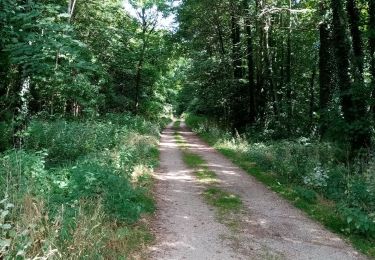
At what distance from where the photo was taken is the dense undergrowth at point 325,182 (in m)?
7.24

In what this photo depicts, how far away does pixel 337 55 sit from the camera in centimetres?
1194

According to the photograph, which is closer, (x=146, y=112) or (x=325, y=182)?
(x=325, y=182)

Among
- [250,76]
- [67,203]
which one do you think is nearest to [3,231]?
[67,203]

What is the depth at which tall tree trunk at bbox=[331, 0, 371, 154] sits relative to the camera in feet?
36.9

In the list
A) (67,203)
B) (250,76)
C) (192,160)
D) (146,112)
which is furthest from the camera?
(146,112)

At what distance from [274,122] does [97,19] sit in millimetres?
11414

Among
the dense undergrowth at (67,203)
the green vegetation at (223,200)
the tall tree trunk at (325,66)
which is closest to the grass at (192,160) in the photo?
the dense undergrowth at (67,203)

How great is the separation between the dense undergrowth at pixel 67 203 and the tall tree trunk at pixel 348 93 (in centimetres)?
628

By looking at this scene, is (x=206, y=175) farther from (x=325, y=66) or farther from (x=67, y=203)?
(x=325, y=66)

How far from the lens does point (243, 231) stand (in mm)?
7156

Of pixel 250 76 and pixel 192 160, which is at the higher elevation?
pixel 250 76

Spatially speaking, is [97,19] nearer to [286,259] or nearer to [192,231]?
[192,231]

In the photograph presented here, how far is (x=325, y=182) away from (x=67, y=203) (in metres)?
6.77

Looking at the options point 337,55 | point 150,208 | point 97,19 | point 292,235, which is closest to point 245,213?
point 292,235
